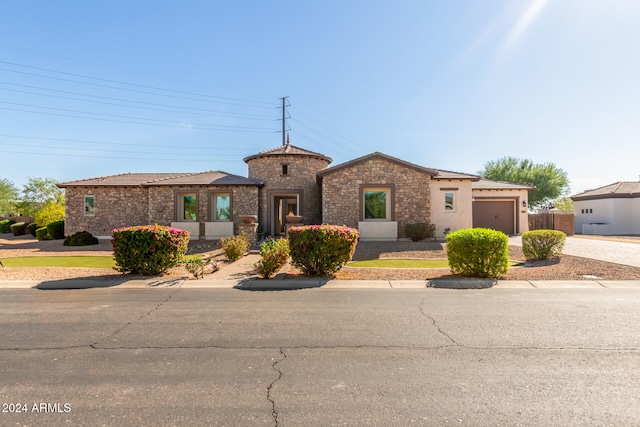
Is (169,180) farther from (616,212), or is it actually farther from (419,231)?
(616,212)

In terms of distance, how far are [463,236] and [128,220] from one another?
20.2 meters

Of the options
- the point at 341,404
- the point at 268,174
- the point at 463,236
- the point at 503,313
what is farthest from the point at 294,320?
the point at 268,174

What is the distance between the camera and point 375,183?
763 inches

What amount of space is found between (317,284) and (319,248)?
108 centimetres

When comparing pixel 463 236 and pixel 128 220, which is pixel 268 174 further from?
pixel 463 236

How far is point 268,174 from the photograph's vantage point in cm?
2167

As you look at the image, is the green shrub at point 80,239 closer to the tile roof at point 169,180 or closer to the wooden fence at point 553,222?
the tile roof at point 169,180

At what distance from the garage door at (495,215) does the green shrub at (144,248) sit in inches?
822

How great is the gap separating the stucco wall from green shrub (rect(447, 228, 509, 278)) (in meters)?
10.9

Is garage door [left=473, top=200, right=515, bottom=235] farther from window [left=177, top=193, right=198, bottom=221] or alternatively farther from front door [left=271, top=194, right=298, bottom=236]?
window [left=177, top=193, right=198, bottom=221]

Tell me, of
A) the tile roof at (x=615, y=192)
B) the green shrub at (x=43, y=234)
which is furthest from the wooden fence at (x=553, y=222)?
the green shrub at (x=43, y=234)

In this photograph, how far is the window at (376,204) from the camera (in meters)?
19.7

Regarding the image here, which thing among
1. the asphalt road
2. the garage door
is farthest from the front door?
the asphalt road

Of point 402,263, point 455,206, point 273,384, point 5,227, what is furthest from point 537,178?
point 5,227
